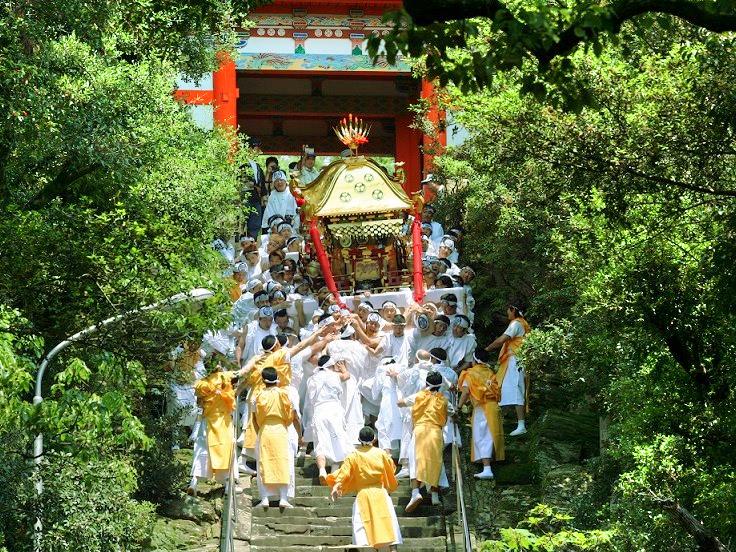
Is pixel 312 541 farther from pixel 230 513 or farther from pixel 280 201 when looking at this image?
pixel 280 201

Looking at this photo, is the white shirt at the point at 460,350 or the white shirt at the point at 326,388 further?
the white shirt at the point at 460,350

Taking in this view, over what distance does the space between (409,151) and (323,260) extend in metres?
12.0

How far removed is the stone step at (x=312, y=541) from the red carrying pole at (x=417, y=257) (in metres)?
5.47

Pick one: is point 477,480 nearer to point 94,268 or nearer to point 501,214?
point 501,214

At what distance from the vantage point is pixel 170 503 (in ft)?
57.8

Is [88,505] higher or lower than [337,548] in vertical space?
higher

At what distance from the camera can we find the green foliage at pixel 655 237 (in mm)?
12031

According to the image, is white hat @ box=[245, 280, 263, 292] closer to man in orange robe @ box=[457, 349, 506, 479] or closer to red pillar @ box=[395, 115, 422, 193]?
man in orange robe @ box=[457, 349, 506, 479]

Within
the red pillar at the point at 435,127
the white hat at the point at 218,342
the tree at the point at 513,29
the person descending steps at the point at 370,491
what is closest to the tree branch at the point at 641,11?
the tree at the point at 513,29

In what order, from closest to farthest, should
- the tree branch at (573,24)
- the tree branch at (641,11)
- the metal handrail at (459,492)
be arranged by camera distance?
1. the tree branch at (573,24)
2. the tree branch at (641,11)
3. the metal handrail at (459,492)

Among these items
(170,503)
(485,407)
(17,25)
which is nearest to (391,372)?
(485,407)

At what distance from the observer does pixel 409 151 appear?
110 feet

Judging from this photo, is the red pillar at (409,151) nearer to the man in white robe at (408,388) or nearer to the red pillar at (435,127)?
the red pillar at (435,127)

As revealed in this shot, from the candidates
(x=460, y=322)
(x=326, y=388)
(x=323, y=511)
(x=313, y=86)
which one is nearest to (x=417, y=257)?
(x=460, y=322)
